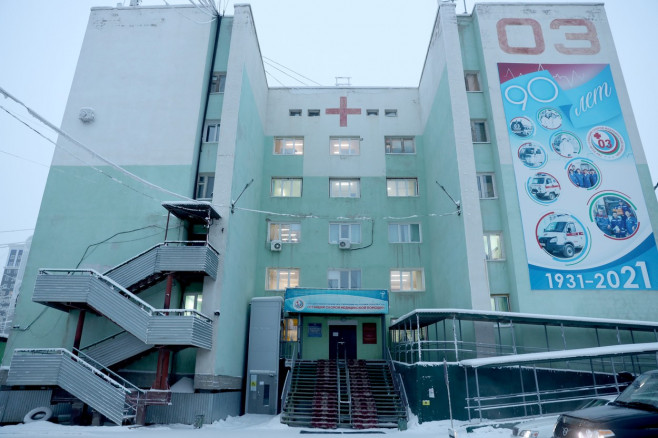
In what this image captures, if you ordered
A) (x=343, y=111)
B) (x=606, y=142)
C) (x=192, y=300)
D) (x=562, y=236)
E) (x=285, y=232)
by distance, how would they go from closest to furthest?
(x=562, y=236) → (x=192, y=300) → (x=606, y=142) → (x=285, y=232) → (x=343, y=111)

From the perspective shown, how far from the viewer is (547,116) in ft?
81.7

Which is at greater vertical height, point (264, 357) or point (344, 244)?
point (344, 244)

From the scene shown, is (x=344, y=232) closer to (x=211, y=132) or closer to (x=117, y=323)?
(x=211, y=132)

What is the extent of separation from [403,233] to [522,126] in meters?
10.6

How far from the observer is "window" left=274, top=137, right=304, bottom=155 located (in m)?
32.3

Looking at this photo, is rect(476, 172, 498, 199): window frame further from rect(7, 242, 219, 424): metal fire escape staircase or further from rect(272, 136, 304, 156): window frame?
rect(7, 242, 219, 424): metal fire escape staircase

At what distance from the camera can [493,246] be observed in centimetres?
2394

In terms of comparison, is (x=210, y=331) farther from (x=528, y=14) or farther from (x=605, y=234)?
(x=528, y=14)

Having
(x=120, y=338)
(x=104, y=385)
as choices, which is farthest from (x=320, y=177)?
(x=104, y=385)

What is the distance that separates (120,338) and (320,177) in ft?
57.3

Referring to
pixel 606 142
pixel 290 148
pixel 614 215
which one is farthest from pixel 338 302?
pixel 606 142

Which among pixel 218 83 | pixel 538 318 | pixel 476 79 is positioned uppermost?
pixel 476 79

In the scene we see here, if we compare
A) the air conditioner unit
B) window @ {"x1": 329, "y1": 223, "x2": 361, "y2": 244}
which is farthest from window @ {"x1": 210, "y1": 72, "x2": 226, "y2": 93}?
the air conditioner unit

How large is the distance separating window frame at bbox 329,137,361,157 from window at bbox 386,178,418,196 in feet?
11.4
